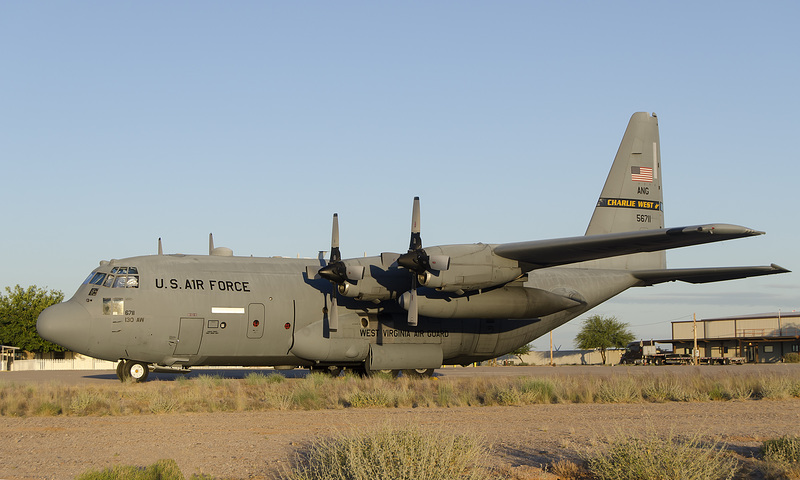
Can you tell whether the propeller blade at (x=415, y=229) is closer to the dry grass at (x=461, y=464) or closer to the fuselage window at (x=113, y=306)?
the fuselage window at (x=113, y=306)

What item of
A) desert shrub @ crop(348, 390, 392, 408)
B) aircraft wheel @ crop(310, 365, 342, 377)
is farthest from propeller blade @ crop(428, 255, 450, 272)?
aircraft wheel @ crop(310, 365, 342, 377)

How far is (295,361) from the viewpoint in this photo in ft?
78.2

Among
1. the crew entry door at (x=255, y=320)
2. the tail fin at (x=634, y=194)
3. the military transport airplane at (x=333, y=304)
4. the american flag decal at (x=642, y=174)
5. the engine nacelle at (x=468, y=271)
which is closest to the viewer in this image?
the engine nacelle at (x=468, y=271)

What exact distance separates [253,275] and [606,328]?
63.1m

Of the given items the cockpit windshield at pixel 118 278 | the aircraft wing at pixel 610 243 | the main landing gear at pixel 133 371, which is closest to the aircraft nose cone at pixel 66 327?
the cockpit windshield at pixel 118 278

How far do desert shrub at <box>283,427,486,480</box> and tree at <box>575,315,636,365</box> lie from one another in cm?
7298

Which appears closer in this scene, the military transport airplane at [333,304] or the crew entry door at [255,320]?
the military transport airplane at [333,304]

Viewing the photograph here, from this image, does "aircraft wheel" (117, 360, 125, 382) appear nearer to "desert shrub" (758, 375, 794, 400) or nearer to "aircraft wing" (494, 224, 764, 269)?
"aircraft wing" (494, 224, 764, 269)

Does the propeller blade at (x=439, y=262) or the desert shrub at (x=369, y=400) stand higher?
the propeller blade at (x=439, y=262)

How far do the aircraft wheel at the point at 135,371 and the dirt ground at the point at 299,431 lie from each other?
820 centimetres

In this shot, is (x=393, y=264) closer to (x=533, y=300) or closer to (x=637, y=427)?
(x=533, y=300)

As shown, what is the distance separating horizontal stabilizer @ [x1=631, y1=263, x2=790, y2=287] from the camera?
23016 millimetres

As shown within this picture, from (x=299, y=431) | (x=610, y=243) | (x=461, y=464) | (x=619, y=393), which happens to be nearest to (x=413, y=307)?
(x=610, y=243)

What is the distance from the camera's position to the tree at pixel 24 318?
61.9 m
